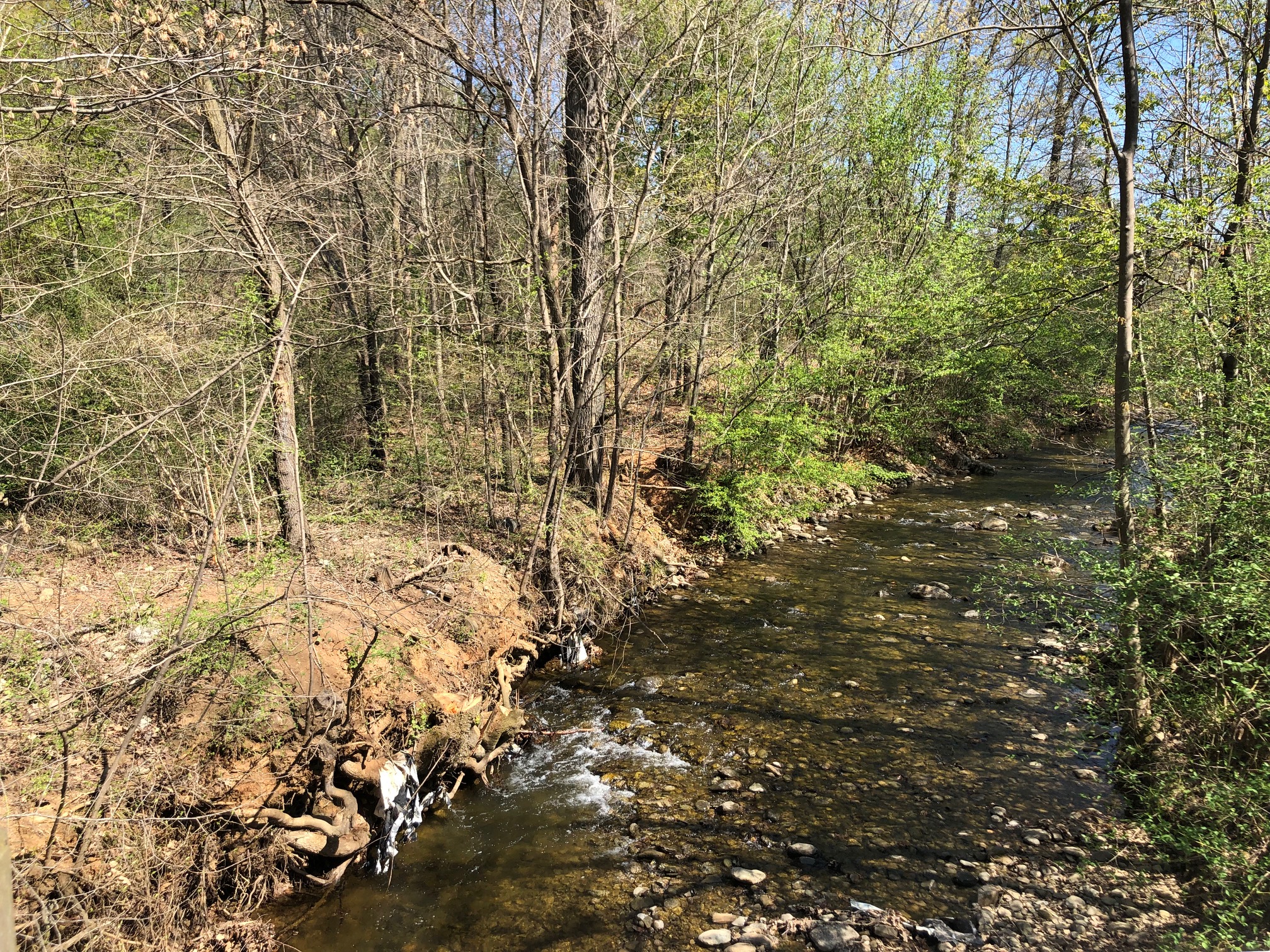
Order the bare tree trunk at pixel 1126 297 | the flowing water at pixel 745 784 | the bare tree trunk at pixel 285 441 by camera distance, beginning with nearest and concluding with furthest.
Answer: the flowing water at pixel 745 784 < the bare tree trunk at pixel 1126 297 < the bare tree trunk at pixel 285 441

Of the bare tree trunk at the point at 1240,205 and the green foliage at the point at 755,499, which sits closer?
the bare tree trunk at the point at 1240,205

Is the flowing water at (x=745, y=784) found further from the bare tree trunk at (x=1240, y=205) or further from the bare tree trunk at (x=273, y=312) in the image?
the bare tree trunk at (x=273, y=312)

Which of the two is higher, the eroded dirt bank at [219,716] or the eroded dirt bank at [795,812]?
the eroded dirt bank at [219,716]

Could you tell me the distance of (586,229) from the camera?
9.30 m

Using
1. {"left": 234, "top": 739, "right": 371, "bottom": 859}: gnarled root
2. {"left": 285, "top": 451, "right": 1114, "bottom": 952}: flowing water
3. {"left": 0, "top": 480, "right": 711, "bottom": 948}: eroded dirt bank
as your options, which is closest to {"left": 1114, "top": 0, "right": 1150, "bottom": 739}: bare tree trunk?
{"left": 285, "top": 451, "right": 1114, "bottom": 952}: flowing water

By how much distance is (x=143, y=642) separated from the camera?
A: 482cm

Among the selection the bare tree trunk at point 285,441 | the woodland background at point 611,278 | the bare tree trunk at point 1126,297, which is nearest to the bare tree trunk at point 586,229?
the woodland background at point 611,278

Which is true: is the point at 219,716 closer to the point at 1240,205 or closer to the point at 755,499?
the point at 1240,205

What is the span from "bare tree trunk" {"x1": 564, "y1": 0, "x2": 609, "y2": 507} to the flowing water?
8.68 feet

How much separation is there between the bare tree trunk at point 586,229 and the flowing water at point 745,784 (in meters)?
2.64

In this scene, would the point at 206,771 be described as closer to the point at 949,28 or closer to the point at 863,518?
the point at 949,28

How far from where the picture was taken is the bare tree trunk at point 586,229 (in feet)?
26.9

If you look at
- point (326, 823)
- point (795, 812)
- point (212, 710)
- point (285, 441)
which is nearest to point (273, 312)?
point (285, 441)

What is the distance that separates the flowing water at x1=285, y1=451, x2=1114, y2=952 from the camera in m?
4.42
